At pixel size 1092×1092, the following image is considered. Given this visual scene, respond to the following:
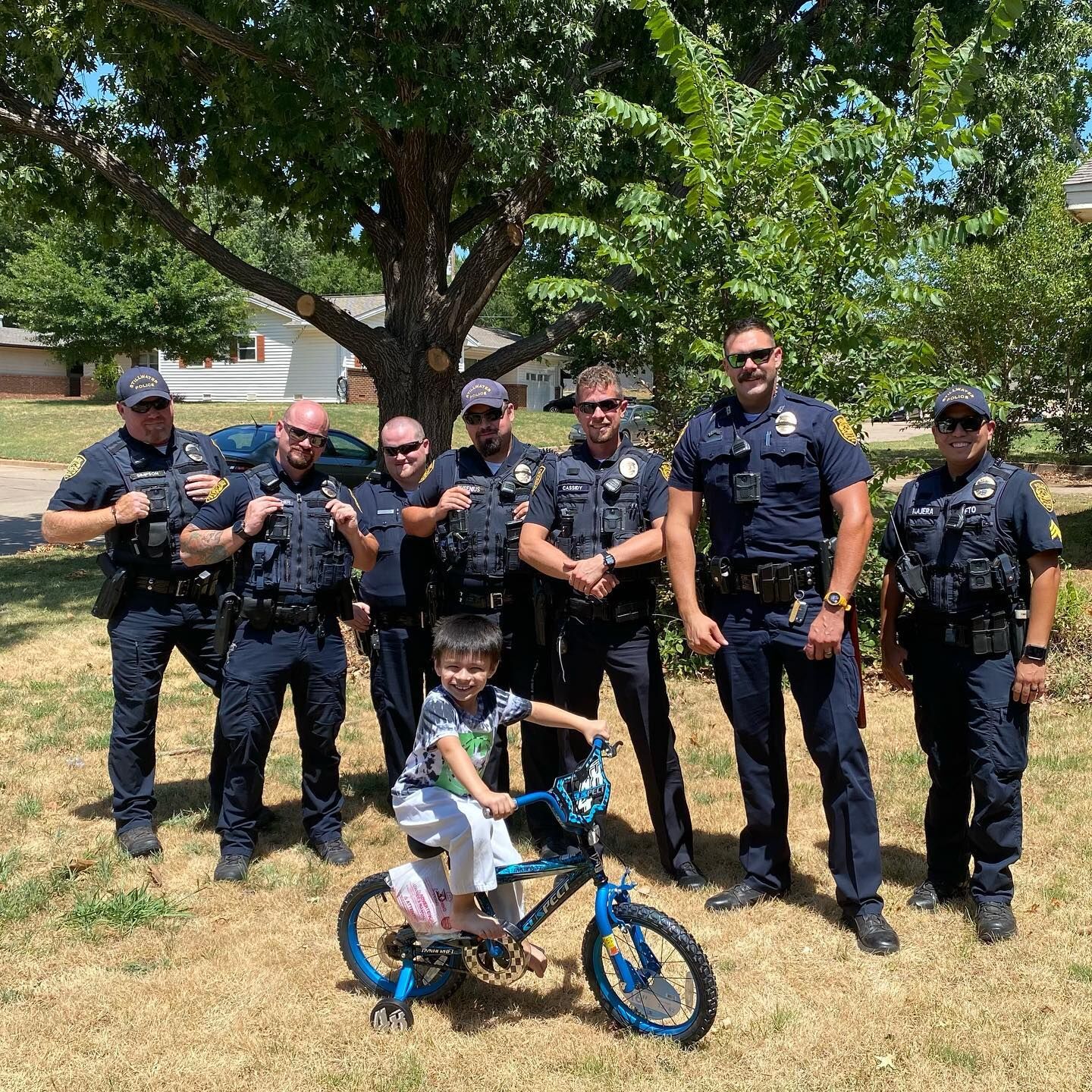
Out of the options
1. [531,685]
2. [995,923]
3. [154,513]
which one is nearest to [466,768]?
[531,685]

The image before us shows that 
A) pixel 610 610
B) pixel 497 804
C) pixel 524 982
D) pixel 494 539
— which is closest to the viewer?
pixel 497 804

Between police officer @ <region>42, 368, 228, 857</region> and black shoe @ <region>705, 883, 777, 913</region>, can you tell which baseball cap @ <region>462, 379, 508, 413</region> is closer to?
police officer @ <region>42, 368, 228, 857</region>

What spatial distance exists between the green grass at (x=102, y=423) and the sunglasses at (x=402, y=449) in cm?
2121

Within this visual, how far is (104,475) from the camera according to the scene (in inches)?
199

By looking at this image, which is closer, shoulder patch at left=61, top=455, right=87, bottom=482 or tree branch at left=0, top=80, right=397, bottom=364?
shoulder patch at left=61, top=455, right=87, bottom=482

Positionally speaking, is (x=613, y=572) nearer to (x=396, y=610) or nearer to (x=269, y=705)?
(x=396, y=610)

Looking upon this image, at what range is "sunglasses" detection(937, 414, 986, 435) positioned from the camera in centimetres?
416

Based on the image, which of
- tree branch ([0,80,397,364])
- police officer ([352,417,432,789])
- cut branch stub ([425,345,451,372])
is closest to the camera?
police officer ([352,417,432,789])

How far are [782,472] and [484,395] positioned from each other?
1.42 m

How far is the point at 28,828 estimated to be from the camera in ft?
18.0

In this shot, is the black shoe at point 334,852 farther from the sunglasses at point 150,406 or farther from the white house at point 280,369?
the white house at point 280,369

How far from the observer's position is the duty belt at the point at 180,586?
514cm

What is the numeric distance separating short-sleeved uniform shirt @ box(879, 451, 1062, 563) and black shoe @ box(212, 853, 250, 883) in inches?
125

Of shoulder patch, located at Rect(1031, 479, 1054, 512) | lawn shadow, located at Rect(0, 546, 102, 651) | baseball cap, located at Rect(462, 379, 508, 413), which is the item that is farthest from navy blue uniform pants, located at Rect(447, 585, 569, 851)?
lawn shadow, located at Rect(0, 546, 102, 651)
